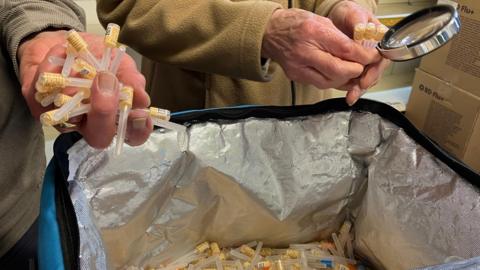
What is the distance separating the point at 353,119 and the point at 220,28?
310 millimetres

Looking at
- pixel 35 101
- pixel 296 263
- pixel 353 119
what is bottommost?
pixel 296 263

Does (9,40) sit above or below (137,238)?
above

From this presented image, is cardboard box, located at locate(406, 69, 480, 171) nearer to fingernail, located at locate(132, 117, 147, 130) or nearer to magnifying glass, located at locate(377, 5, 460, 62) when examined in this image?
magnifying glass, located at locate(377, 5, 460, 62)

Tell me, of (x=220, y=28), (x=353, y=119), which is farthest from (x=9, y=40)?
(x=353, y=119)

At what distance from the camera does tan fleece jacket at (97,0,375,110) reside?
0.63 meters

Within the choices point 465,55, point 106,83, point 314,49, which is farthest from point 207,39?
point 465,55

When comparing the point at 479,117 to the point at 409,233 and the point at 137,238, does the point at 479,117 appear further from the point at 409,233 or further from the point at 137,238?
the point at 137,238

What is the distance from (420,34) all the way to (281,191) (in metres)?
0.36

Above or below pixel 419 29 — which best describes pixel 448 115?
below

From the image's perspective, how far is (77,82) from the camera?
1.47ft

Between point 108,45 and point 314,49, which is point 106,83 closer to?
point 108,45

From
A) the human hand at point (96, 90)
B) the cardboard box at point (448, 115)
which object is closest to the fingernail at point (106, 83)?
the human hand at point (96, 90)

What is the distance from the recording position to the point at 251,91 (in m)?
0.79


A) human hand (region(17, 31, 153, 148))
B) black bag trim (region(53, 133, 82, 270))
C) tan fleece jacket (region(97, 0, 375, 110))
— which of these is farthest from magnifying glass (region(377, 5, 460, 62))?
black bag trim (region(53, 133, 82, 270))
